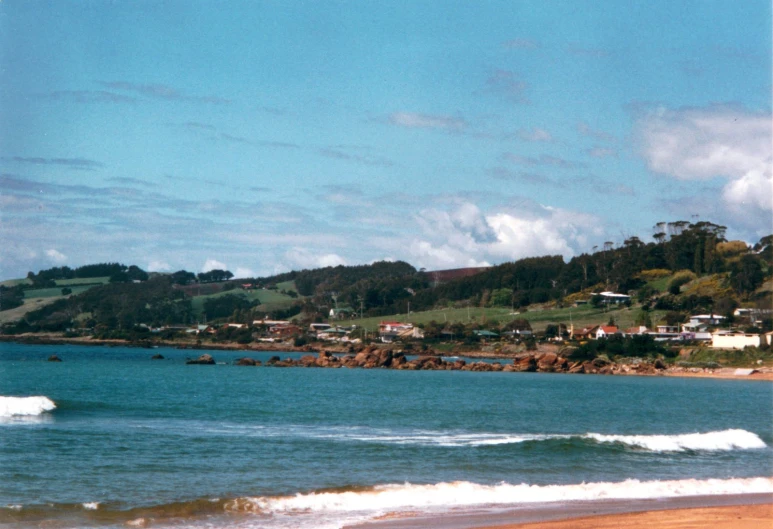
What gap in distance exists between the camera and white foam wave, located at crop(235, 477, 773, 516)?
54.6 feet

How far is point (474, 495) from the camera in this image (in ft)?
58.4

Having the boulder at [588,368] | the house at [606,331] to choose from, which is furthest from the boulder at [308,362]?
the house at [606,331]

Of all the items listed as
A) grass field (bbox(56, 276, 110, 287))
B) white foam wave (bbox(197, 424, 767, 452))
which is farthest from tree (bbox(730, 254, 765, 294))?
grass field (bbox(56, 276, 110, 287))

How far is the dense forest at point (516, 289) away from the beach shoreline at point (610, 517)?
3790 inches

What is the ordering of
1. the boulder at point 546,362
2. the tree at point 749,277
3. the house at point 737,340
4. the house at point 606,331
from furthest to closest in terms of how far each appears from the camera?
the tree at point 749,277, the house at point 606,331, the boulder at point 546,362, the house at point 737,340

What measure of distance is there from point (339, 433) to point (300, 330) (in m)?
127

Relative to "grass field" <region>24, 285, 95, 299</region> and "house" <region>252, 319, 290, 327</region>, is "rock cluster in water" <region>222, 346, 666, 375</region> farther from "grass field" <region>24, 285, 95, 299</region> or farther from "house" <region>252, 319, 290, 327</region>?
"grass field" <region>24, 285, 95, 299</region>

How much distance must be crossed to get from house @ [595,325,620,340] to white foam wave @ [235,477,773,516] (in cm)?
8790

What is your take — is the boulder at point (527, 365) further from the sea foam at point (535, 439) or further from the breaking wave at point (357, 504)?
the breaking wave at point (357, 504)

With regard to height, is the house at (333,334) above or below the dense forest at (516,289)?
below

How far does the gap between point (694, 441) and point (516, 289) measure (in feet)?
451

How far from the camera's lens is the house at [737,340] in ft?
292

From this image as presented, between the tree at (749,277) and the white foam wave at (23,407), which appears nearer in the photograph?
the white foam wave at (23,407)

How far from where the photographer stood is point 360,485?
18.7 m
